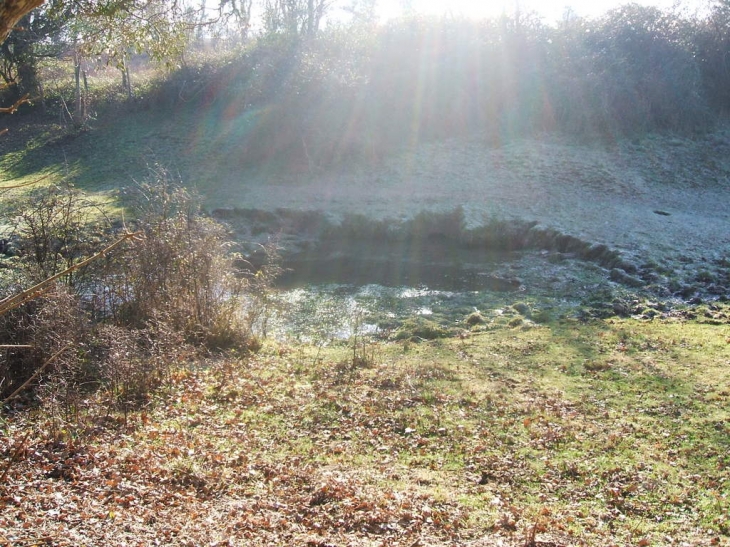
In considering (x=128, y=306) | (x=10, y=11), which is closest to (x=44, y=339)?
(x=128, y=306)

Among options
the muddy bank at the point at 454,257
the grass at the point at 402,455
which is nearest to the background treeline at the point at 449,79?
the muddy bank at the point at 454,257

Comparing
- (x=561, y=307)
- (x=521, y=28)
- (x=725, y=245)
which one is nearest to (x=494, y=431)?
(x=561, y=307)

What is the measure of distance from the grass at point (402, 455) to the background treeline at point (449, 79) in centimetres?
1628

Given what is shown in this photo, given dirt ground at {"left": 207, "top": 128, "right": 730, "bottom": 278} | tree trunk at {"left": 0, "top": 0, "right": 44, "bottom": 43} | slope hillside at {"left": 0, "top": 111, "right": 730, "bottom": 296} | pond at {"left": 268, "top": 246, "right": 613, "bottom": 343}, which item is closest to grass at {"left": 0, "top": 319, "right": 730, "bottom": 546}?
pond at {"left": 268, "top": 246, "right": 613, "bottom": 343}

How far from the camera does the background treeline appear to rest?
81.3 ft

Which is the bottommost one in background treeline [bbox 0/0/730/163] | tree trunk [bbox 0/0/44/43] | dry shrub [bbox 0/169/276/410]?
dry shrub [bbox 0/169/276/410]

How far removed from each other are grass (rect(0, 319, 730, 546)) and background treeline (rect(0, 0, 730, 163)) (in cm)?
1628

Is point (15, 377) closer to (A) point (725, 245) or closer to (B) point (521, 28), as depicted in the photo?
(A) point (725, 245)

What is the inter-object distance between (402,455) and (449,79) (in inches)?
923

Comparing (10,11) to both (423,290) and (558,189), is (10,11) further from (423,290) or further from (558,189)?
(558,189)

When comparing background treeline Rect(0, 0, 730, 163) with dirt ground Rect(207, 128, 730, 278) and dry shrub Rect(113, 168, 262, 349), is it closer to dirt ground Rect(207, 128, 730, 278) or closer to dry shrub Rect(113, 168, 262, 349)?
dirt ground Rect(207, 128, 730, 278)

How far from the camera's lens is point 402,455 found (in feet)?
21.9

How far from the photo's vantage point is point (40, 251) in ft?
29.6

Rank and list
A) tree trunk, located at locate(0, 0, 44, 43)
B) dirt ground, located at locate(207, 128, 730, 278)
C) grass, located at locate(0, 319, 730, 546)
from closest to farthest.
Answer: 1. tree trunk, located at locate(0, 0, 44, 43)
2. grass, located at locate(0, 319, 730, 546)
3. dirt ground, located at locate(207, 128, 730, 278)
